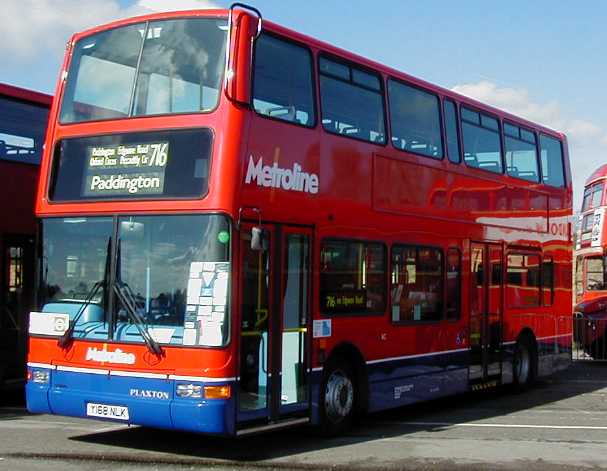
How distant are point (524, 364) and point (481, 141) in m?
4.10

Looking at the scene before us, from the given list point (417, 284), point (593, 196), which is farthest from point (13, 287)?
point (593, 196)

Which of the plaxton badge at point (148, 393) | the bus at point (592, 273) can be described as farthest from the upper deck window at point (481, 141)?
the bus at point (592, 273)

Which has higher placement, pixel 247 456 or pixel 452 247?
pixel 452 247

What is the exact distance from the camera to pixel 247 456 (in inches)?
390

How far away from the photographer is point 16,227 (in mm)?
13633

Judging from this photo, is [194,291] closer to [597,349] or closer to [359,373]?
[359,373]

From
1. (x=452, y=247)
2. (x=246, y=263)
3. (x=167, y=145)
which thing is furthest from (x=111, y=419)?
(x=452, y=247)

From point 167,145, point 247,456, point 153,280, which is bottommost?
point 247,456

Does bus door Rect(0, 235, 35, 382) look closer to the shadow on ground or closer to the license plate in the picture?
the shadow on ground

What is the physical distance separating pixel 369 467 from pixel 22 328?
649 centimetres

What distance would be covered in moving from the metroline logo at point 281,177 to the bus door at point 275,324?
0.46 m

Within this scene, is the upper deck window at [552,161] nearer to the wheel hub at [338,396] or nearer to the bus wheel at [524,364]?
the bus wheel at [524,364]

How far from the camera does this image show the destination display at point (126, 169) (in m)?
9.73

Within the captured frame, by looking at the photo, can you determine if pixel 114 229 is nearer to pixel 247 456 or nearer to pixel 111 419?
pixel 111 419
